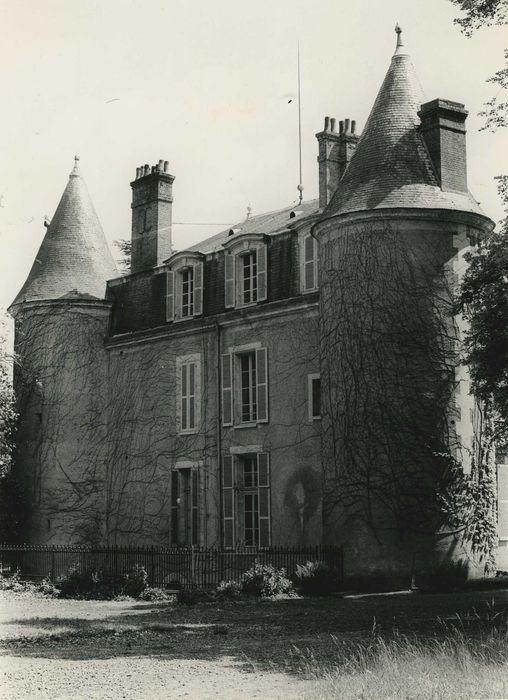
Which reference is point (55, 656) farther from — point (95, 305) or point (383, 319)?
point (95, 305)

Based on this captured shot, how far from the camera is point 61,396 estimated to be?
1079 inches

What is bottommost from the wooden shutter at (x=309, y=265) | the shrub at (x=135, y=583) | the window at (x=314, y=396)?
the shrub at (x=135, y=583)

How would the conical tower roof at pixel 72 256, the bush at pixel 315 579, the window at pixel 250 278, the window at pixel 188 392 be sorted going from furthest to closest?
the conical tower roof at pixel 72 256 → the window at pixel 188 392 → the window at pixel 250 278 → the bush at pixel 315 579

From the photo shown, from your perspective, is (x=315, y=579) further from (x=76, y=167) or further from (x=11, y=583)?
(x=76, y=167)

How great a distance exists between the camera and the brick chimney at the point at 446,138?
825 inches

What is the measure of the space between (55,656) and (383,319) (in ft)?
36.6

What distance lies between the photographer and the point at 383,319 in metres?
20.3

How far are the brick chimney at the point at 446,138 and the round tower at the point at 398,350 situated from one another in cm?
3

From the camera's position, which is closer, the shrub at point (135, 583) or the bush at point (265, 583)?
the bush at point (265, 583)

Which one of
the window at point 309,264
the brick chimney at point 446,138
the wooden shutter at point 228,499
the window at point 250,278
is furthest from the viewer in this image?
the window at point 250,278

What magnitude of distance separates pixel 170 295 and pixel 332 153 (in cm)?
569

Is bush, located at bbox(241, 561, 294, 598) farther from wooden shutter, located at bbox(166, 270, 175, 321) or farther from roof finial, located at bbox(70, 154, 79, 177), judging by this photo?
roof finial, located at bbox(70, 154, 79, 177)

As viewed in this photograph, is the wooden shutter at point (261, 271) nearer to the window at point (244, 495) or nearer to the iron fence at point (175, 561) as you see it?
the window at point (244, 495)

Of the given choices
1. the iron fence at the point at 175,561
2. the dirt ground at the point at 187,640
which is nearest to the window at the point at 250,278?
the iron fence at the point at 175,561
